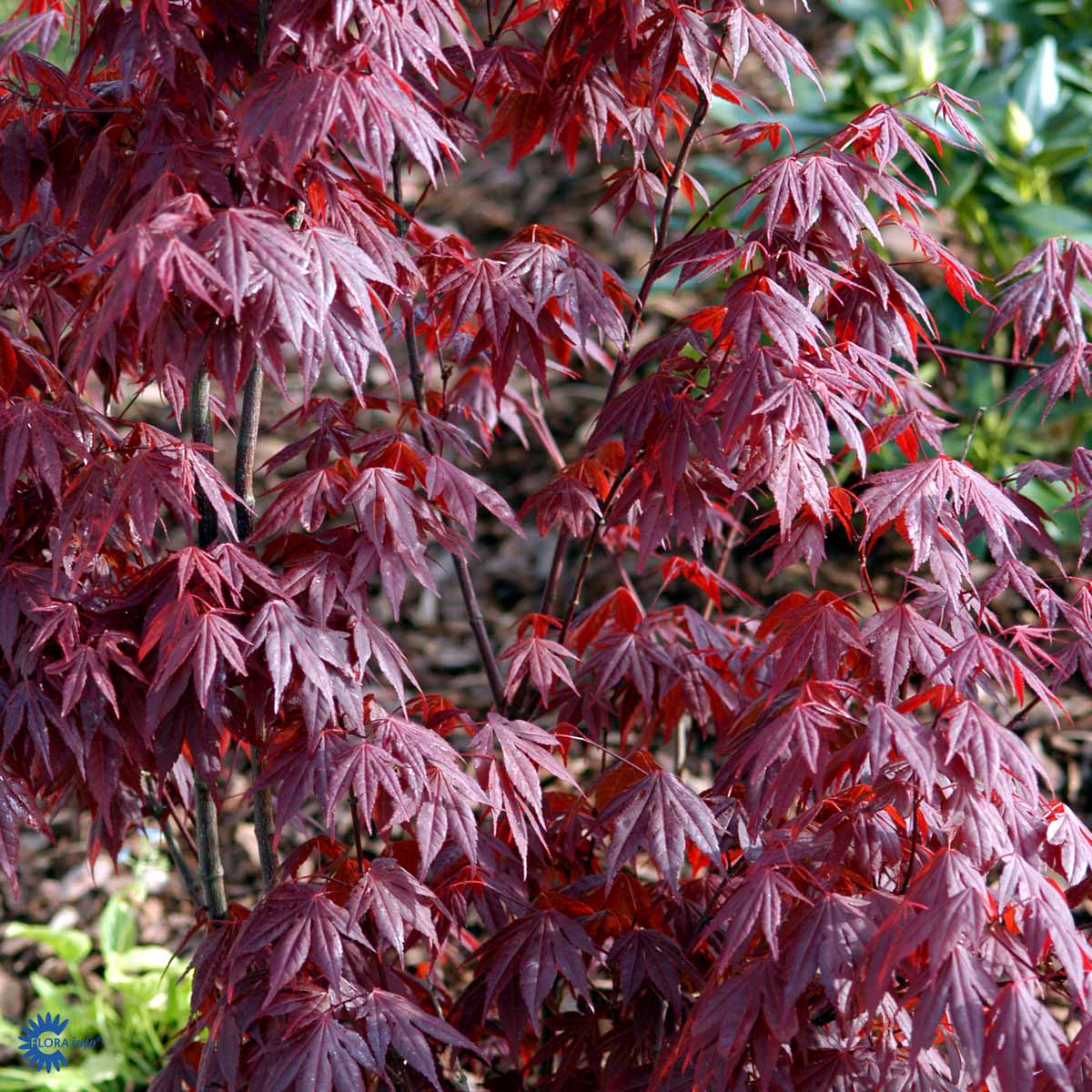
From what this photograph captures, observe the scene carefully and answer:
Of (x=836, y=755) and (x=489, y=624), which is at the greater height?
(x=836, y=755)

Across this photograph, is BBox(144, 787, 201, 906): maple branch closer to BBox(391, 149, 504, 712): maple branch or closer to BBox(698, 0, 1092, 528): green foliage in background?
BBox(391, 149, 504, 712): maple branch

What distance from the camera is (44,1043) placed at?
224 centimetres

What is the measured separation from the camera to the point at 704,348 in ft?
4.62

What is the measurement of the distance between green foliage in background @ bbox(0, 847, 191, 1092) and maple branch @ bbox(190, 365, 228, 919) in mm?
732

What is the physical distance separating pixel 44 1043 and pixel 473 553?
4.95ft

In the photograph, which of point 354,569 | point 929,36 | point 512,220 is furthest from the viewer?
point 512,220

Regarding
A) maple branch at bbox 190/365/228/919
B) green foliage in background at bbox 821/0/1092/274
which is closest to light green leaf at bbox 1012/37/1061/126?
green foliage in background at bbox 821/0/1092/274

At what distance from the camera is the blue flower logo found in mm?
2188

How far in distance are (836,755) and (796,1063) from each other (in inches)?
14.0

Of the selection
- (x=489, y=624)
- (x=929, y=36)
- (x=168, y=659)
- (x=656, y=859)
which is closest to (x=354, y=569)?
(x=168, y=659)

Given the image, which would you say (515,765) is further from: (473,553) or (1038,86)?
(1038,86)

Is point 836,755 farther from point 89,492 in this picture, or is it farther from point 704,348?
point 89,492

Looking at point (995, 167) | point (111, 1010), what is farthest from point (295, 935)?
point (995, 167)

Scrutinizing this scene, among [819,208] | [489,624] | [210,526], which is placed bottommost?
[489,624]
